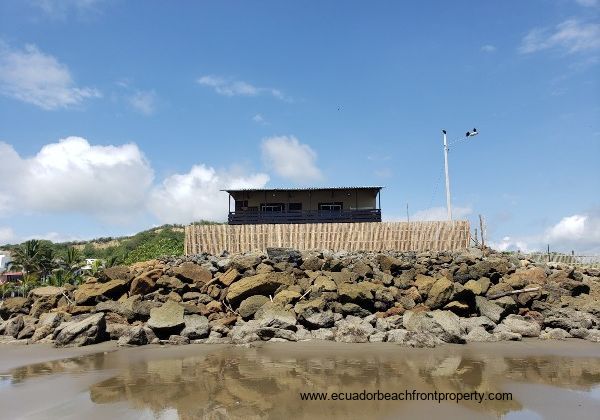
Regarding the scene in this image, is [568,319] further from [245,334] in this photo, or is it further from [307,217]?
[307,217]

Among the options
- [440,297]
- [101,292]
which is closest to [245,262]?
[101,292]

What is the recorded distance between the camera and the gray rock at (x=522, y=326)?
13406mm

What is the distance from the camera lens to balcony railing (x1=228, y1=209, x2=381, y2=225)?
2936cm

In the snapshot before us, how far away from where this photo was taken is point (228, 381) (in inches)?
342

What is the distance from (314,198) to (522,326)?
19.2 metres

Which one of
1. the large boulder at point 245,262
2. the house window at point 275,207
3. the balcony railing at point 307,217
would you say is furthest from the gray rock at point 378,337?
the house window at point 275,207

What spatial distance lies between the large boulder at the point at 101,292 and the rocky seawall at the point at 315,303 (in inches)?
1.6

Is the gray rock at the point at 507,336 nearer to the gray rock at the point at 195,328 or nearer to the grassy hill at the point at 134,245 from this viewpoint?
the gray rock at the point at 195,328

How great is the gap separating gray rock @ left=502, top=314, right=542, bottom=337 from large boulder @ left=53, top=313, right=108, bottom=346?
39.0ft

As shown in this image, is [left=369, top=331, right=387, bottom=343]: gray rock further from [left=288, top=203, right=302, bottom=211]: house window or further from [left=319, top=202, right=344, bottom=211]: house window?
[left=288, top=203, right=302, bottom=211]: house window

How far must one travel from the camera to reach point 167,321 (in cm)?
1342

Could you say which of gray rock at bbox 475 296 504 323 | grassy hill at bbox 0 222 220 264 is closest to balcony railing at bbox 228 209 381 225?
grassy hill at bbox 0 222 220 264

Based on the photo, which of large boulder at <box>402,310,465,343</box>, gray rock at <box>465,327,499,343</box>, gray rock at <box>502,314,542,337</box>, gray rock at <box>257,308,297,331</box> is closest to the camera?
large boulder at <box>402,310,465,343</box>

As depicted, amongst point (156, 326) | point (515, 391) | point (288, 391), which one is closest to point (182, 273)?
point (156, 326)
